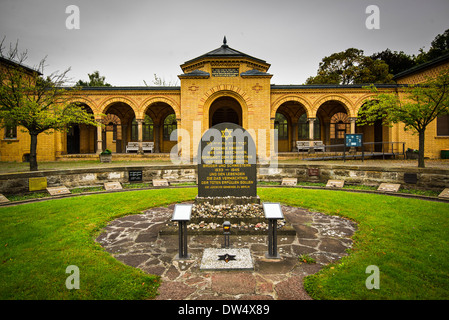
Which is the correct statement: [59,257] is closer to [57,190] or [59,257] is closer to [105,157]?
[57,190]

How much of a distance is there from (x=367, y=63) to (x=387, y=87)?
16600mm

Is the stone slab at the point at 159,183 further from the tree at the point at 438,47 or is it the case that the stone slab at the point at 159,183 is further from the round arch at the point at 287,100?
the tree at the point at 438,47

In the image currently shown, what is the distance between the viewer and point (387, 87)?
19.2 metres

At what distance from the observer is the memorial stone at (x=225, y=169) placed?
6531mm

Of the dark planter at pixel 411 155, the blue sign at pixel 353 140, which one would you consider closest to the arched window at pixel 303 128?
the blue sign at pixel 353 140

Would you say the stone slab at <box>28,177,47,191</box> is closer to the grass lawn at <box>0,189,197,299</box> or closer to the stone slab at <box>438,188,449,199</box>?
the grass lawn at <box>0,189,197,299</box>

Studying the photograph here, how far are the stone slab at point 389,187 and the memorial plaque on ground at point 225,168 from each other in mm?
6838

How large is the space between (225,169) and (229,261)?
301 centimetres

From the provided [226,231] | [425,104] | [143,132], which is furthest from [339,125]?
[226,231]

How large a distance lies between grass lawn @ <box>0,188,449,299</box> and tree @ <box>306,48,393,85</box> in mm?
30190

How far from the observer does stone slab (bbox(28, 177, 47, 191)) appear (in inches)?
363

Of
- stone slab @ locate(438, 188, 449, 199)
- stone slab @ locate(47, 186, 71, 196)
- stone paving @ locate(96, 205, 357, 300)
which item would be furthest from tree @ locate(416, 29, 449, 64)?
stone slab @ locate(47, 186, 71, 196)

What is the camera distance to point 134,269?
362cm
